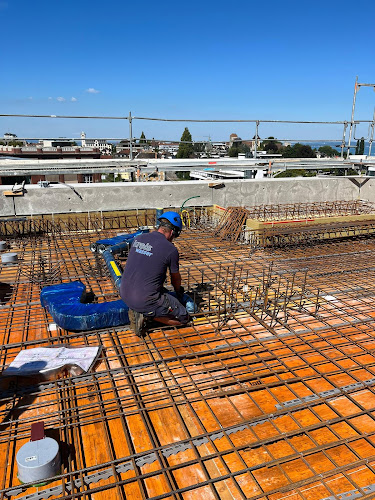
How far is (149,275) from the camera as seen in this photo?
4008mm

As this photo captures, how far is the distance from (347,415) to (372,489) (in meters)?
0.75

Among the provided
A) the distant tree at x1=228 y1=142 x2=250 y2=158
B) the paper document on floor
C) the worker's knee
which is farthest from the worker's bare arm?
the distant tree at x1=228 y1=142 x2=250 y2=158

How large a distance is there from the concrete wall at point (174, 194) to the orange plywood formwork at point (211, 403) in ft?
11.2

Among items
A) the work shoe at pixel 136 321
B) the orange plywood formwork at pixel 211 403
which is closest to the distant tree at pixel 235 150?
the orange plywood formwork at pixel 211 403

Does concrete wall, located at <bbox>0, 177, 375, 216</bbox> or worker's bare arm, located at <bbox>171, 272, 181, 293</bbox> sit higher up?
concrete wall, located at <bbox>0, 177, 375, 216</bbox>

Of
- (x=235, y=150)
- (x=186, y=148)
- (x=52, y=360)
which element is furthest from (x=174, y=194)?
(x=235, y=150)

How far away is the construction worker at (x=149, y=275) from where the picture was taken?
4012 millimetres

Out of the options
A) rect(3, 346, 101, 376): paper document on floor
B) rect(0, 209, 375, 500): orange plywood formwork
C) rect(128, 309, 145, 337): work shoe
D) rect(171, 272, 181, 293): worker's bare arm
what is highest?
rect(171, 272, 181, 293): worker's bare arm

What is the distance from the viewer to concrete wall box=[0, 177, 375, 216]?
8766 mm

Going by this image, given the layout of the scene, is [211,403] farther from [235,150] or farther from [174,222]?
[235,150]

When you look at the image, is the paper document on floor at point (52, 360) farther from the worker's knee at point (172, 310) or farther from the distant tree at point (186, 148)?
the distant tree at point (186, 148)

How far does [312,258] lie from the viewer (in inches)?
299

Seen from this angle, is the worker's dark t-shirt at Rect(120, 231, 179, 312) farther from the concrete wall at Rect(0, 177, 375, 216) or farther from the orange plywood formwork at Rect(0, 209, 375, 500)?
the concrete wall at Rect(0, 177, 375, 216)

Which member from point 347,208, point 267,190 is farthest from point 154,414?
point 347,208
